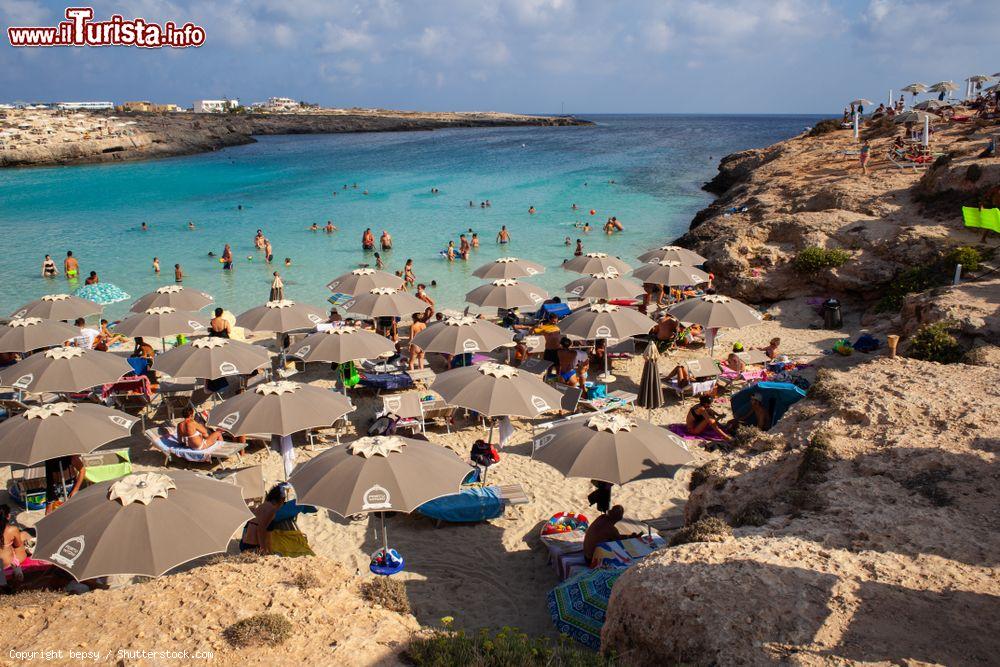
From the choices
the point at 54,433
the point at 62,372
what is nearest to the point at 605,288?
the point at 62,372

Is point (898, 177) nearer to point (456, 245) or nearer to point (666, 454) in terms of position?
point (456, 245)

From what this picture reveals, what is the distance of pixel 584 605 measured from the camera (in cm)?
612

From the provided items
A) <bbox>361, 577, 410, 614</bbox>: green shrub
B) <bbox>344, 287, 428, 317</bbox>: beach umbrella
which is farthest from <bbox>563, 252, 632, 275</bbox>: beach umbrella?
<bbox>361, 577, 410, 614</bbox>: green shrub

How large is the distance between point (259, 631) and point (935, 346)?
11.0 m

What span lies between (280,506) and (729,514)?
4.83m

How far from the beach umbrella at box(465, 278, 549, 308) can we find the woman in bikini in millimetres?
7342

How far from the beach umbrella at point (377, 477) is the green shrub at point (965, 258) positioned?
538 inches

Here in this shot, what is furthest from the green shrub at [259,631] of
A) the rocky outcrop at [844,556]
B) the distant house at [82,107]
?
the distant house at [82,107]

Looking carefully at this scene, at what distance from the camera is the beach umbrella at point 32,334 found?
37.1 feet

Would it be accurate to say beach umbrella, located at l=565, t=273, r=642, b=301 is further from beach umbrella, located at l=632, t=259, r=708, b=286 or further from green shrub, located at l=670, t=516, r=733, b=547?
green shrub, located at l=670, t=516, r=733, b=547

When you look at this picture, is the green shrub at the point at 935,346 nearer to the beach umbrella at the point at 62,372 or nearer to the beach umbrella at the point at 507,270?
the beach umbrella at the point at 507,270

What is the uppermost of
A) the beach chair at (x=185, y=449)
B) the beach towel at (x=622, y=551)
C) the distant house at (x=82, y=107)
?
the distant house at (x=82, y=107)

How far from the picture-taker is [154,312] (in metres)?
12.6

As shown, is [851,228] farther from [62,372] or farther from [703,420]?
[62,372]
